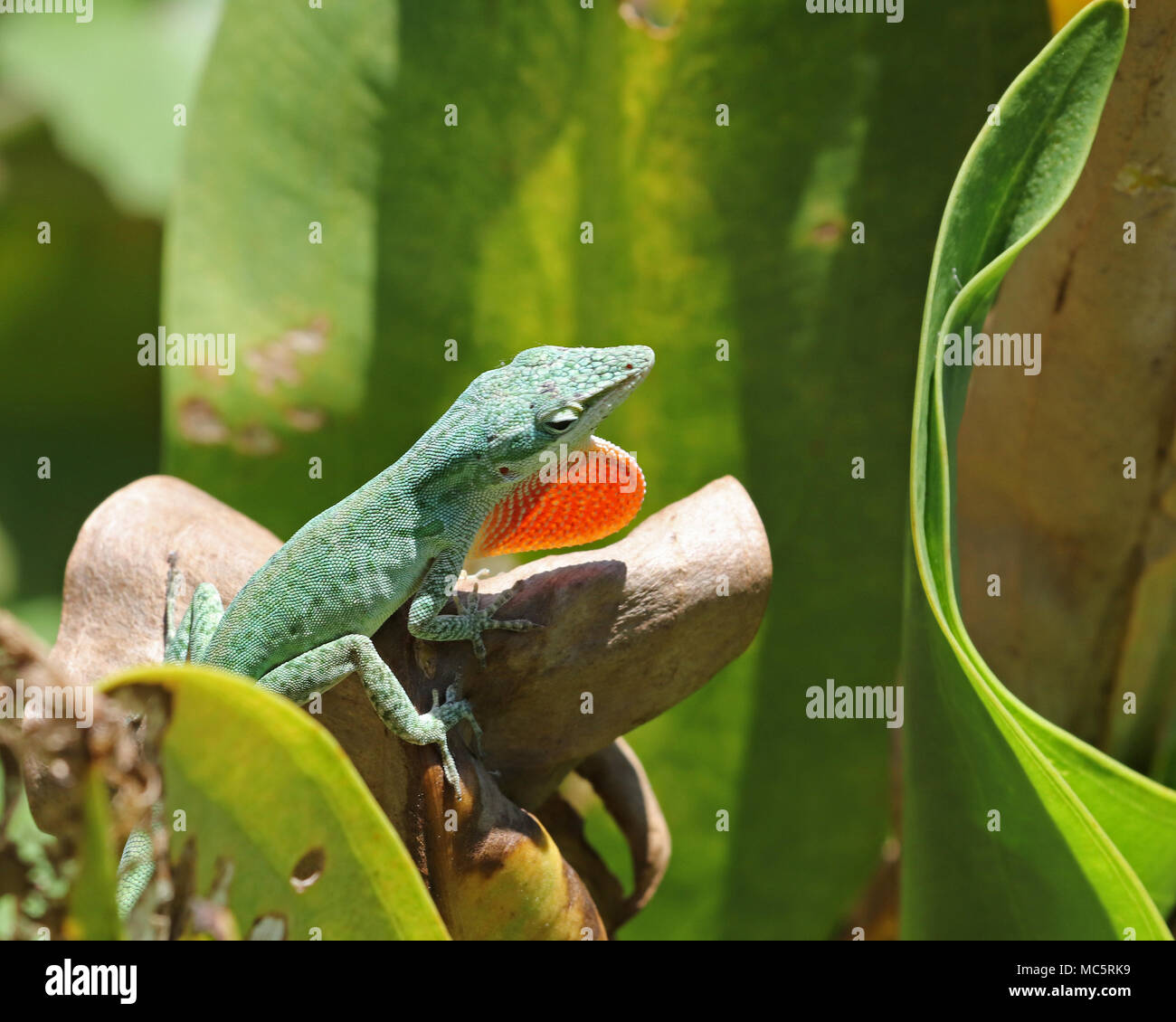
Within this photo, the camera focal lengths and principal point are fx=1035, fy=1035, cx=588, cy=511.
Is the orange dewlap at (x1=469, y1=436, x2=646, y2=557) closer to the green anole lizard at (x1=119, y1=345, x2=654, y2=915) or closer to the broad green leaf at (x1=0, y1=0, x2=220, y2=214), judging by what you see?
the green anole lizard at (x1=119, y1=345, x2=654, y2=915)

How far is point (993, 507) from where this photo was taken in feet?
6.39

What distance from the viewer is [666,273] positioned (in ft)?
6.32

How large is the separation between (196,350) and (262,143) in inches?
16.1

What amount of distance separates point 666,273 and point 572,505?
0.53m

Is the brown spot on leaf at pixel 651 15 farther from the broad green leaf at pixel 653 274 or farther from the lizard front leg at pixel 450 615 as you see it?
the lizard front leg at pixel 450 615

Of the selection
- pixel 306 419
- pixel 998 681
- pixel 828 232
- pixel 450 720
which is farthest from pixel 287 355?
pixel 998 681

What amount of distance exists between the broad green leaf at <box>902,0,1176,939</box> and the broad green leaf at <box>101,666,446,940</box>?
1.98 feet

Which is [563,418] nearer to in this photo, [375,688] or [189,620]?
[375,688]

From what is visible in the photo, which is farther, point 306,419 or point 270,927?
point 306,419

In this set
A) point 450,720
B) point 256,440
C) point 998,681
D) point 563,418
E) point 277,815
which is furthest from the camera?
point 256,440

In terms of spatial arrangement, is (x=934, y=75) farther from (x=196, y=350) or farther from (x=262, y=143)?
(x=196, y=350)

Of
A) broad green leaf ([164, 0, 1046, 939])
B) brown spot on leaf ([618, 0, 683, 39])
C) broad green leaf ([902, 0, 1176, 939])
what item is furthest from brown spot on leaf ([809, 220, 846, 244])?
broad green leaf ([902, 0, 1176, 939])
